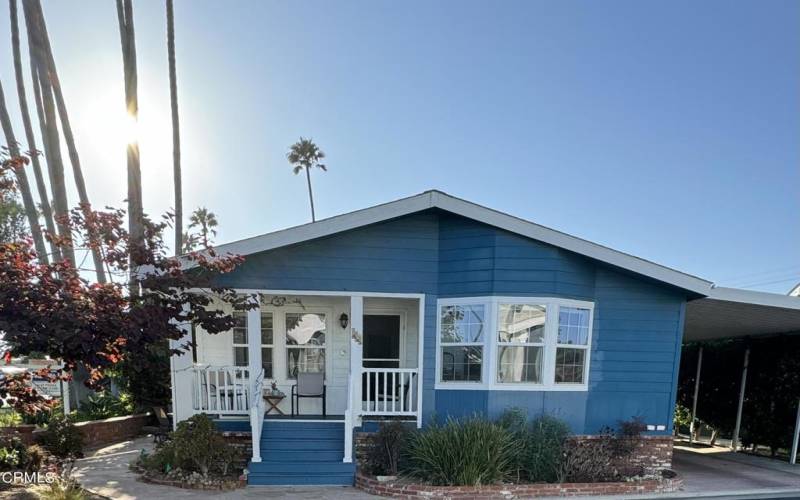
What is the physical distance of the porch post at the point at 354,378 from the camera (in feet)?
20.7

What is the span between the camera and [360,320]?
23.1 ft

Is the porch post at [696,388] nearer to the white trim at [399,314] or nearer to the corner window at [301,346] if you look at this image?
the white trim at [399,314]

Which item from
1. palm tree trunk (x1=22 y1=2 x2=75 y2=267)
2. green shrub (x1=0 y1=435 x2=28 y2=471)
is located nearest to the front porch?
green shrub (x1=0 y1=435 x2=28 y2=471)

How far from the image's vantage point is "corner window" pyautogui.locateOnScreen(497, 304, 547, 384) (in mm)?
6828

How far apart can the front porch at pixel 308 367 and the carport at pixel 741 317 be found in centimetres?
515

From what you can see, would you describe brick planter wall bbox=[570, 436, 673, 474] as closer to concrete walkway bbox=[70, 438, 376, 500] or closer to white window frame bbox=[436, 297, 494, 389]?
white window frame bbox=[436, 297, 494, 389]

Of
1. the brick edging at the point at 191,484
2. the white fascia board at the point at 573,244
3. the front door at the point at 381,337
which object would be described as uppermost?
the white fascia board at the point at 573,244

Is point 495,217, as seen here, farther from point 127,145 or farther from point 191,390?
point 127,145

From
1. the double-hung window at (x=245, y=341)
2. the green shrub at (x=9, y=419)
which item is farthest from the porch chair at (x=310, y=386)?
the green shrub at (x=9, y=419)

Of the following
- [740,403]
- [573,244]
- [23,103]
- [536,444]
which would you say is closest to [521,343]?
[536,444]

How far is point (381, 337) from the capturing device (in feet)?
27.9

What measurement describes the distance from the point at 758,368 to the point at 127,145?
16.9 meters

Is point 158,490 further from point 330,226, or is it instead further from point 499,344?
point 499,344

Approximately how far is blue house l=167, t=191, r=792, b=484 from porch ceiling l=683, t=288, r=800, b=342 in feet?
→ 1.54
